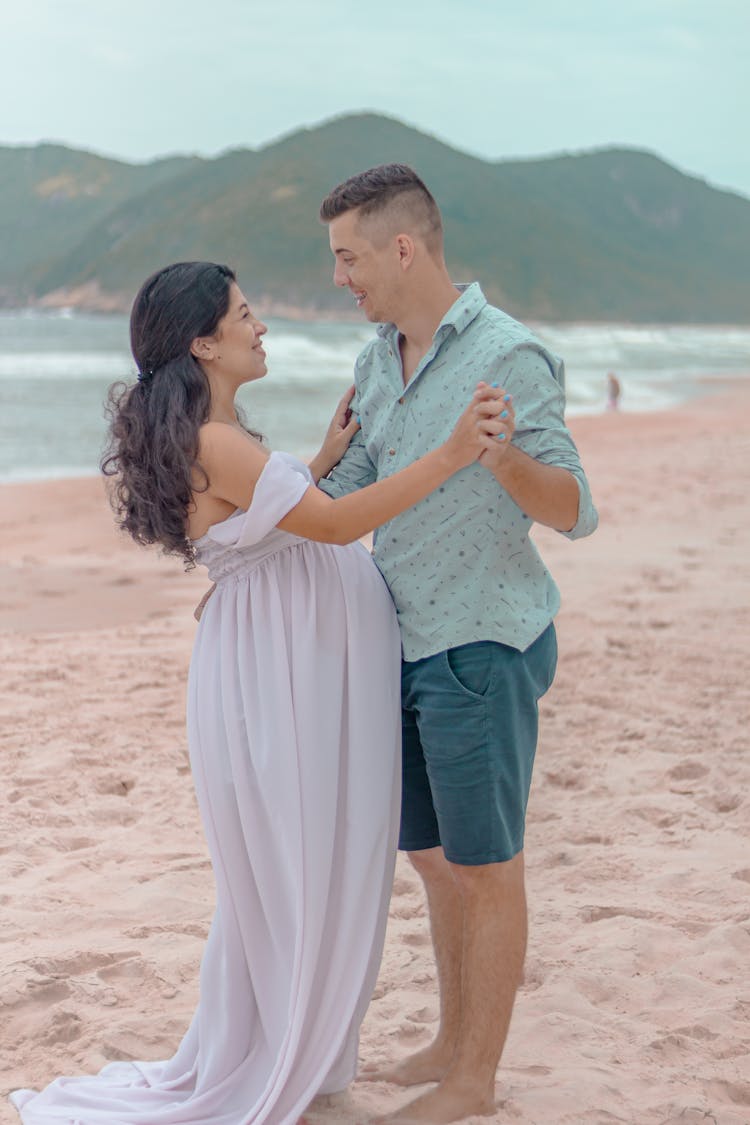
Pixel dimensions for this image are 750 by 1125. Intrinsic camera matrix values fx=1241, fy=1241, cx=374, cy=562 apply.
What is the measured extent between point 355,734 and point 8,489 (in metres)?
11.2

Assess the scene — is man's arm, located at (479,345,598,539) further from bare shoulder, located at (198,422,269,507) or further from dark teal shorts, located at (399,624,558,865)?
bare shoulder, located at (198,422,269,507)

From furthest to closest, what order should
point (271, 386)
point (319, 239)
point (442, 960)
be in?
1. point (319, 239)
2. point (271, 386)
3. point (442, 960)

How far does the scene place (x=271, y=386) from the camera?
2958 centimetres

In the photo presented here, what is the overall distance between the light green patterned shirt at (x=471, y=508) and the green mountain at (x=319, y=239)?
379 feet

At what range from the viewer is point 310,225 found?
5531 inches

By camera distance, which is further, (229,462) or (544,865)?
(544,865)

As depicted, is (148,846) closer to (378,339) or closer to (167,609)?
(378,339)

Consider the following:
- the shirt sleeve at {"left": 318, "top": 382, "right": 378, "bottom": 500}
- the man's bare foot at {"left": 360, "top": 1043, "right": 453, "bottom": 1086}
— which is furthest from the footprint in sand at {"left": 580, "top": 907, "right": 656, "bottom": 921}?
the shirt sleeve at {"left": 318, "top": 382, "right": 378, "bottom": 500}

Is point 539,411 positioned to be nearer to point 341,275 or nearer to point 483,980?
point 341,275

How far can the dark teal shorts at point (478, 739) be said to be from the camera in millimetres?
2469

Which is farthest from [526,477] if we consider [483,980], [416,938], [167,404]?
[416,938]

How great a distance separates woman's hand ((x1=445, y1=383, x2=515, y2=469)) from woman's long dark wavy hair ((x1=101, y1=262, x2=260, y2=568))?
0.53m

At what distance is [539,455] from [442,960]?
119 centimetres

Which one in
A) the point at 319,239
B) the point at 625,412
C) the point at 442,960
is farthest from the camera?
the point at 319,239
